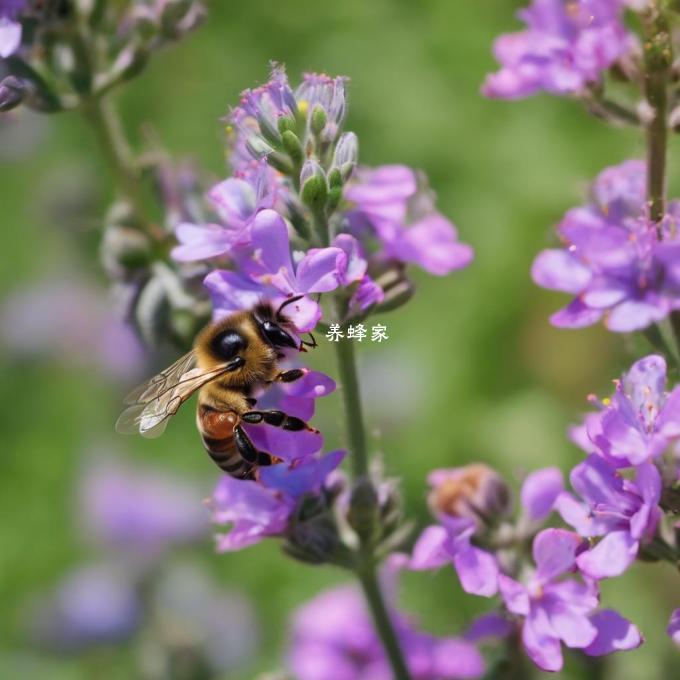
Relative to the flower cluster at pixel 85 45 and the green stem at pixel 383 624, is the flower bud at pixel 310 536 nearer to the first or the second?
the green stem at pixel 383 624

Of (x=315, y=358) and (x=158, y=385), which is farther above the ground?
(x=158, y=385)

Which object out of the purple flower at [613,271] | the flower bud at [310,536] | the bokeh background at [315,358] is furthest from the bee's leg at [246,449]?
the bokeh background at [315,358]

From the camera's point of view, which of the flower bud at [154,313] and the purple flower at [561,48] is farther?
the flower bud at [154,313]

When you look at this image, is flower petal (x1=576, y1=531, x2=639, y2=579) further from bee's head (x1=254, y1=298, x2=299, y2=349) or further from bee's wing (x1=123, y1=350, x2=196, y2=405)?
bee's wing (x1=123, y1=350, x2=196, y2=405)

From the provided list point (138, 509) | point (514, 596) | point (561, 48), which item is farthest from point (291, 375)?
point (138, 509)

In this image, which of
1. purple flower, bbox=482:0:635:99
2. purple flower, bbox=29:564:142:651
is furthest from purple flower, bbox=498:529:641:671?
purple flower, bbox=29:564:142:651

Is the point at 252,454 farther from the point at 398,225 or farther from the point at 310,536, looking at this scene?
the point at 398,225

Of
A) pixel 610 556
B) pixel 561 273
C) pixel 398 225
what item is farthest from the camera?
pixel 398 225

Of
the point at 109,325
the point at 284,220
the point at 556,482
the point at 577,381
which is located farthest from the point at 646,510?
the point at 109,325
